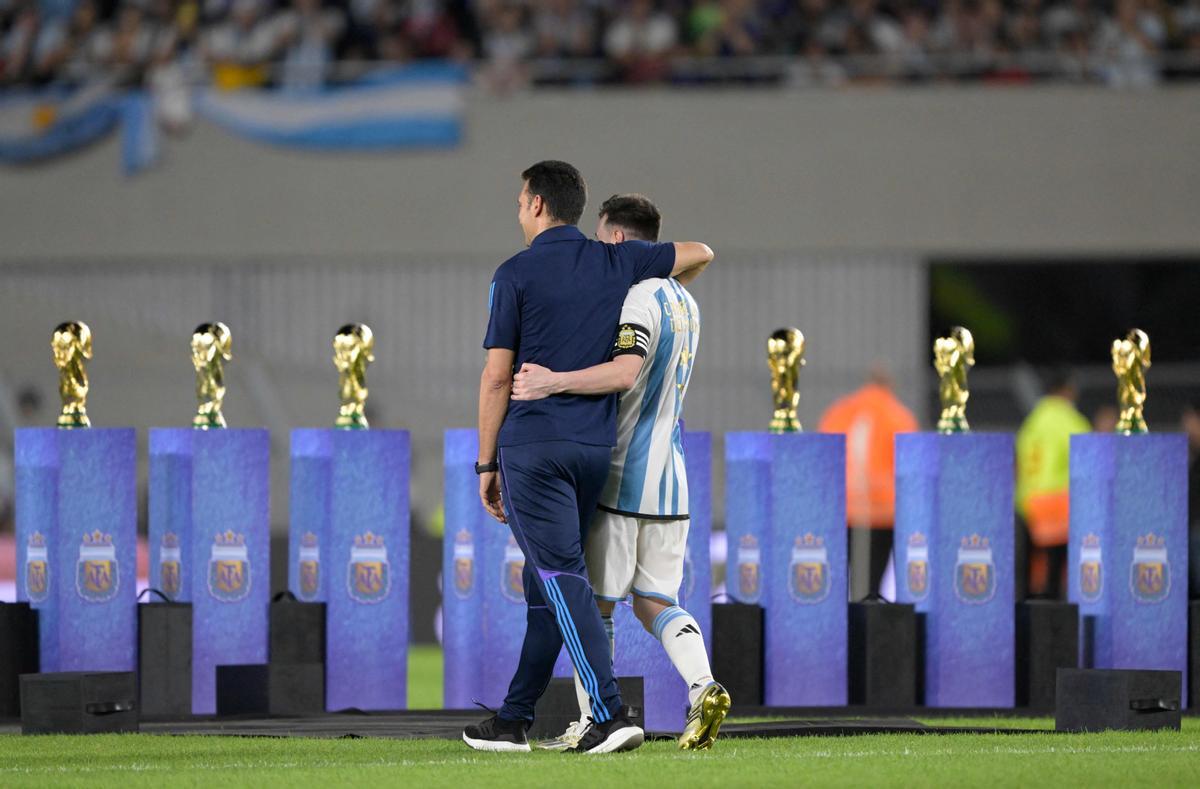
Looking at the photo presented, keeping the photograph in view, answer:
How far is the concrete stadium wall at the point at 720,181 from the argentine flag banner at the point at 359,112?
0.17 m

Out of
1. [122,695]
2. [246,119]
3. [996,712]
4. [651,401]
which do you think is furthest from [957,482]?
[246,119]

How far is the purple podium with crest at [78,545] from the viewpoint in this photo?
805 centimetres

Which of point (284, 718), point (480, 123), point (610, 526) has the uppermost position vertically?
point (480, 123)

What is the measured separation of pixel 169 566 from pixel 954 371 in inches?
124

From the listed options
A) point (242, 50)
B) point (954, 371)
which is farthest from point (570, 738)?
point (242, 50)

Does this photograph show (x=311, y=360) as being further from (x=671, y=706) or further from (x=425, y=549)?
(x=671, y=706)

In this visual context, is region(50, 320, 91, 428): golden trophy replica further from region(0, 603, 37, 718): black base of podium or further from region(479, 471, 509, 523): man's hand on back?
region(479, 471, 509, 523): man's hand on back

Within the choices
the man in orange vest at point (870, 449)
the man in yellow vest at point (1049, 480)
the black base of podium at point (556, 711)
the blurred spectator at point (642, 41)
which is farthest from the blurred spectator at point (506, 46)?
the black base of podium at point (556, 711)

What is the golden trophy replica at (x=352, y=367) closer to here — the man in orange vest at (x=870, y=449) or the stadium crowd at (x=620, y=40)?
the man in orange vest at (x=870, y=449)

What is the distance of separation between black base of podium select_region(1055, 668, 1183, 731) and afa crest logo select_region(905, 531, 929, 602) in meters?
1.22

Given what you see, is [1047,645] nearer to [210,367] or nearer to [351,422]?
[351,422]

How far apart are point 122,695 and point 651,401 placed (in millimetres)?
2204

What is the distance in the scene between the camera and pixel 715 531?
1455 centimetres

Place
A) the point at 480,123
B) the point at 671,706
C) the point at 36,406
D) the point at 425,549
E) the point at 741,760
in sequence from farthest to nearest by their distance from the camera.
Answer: the point at 480,123 < the point at 36,406 < the point at 425,549 < the point at 671,706 < the point at 741,760
